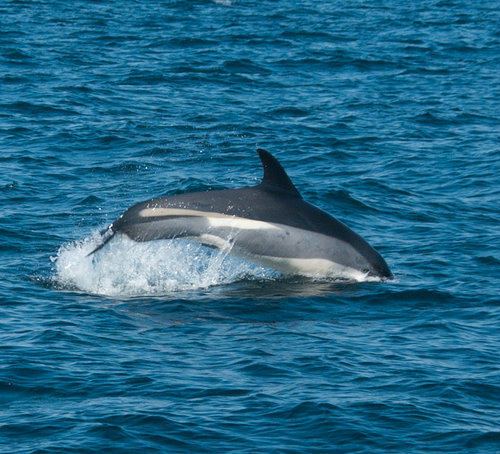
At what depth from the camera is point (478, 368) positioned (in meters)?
16.9

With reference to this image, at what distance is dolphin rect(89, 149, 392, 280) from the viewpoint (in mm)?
20719

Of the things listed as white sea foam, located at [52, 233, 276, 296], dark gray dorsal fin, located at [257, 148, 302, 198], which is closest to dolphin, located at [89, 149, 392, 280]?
dark gray dorsal fin, located at [257, 148, 302, 198]

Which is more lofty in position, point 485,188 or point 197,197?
point 197,197

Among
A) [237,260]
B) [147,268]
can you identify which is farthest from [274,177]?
[147,268]

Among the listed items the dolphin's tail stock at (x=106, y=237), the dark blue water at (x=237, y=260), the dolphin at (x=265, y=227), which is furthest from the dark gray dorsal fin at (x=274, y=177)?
the dolphin's tail stock at (x=106, y=237)

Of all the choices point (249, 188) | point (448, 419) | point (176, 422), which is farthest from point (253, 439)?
point (249, 188)

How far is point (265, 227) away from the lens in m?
21.0

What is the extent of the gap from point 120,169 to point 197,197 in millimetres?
8786

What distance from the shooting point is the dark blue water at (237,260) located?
1512cm

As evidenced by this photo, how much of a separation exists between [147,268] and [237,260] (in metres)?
1.62

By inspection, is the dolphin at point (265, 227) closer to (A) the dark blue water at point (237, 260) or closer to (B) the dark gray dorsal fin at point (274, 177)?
(B) the dark gray dorsal fin at point (274, 177)

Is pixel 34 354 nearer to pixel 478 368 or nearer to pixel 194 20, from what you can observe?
pixel 478 368

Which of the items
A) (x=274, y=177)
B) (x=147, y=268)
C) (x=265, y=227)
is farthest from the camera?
(x=147, y=268)

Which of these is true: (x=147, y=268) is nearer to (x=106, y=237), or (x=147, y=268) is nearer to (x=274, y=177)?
(x=106, y=237)
